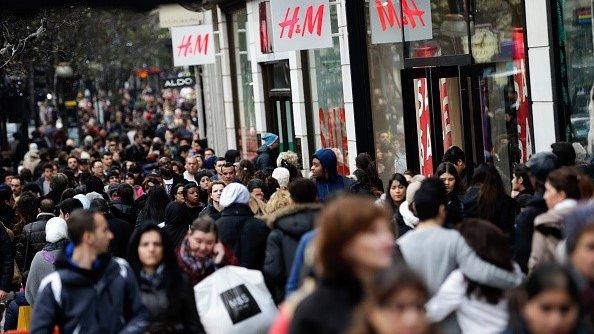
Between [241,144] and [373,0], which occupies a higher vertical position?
[373,0]

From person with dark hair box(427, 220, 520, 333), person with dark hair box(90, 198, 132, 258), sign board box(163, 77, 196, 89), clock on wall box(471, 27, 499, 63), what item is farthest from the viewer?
sign board box(163, 77, 196, 89)

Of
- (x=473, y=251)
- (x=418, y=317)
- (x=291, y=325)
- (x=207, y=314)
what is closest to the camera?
(x=418, y=317)

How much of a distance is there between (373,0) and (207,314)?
1191 cm

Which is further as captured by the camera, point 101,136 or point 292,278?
point 101,136

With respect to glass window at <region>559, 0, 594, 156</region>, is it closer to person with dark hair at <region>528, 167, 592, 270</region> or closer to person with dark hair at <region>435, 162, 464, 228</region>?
person with dark hair at <region>435, 162, 464, 228</region>

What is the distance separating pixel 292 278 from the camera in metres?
7.91

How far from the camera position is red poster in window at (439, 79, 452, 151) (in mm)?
18344

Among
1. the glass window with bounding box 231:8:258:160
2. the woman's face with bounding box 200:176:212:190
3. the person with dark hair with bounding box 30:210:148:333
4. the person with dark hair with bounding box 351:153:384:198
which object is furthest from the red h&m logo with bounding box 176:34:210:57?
the person with dark hair with bounding box 30:210:148:333

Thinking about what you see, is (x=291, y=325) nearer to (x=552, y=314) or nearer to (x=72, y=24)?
(x=552, y=314)

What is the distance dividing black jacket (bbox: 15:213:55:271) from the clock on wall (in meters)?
5.76

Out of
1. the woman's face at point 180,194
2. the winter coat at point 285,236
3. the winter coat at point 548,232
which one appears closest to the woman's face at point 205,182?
the woman's face at point 180,194

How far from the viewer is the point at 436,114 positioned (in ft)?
61.6

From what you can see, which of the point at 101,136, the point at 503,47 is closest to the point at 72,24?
the point at 503,47

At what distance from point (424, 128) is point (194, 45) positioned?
11.2 metres
